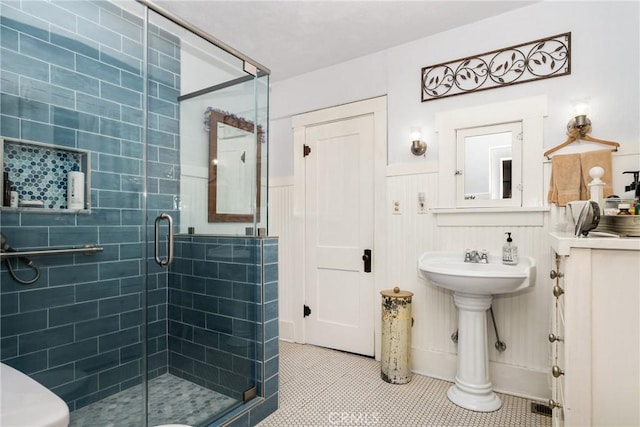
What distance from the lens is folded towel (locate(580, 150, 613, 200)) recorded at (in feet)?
6.51

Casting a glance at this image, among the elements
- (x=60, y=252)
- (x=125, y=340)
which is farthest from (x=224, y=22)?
(x=125, y=340)

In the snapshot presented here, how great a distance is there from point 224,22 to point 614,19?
2482 mm

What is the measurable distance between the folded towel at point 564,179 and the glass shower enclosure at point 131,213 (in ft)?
5.85

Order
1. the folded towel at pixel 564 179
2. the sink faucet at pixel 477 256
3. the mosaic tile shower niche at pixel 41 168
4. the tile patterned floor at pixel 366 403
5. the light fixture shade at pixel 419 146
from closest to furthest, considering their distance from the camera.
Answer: the mosaic tile shower niche at pixel 41 168, the tile patterned floor at pixel 366 403, the folded towel at pixel 564 179, the sink faucet at pixel 477 256, the light fixture shade at pixel 419 146

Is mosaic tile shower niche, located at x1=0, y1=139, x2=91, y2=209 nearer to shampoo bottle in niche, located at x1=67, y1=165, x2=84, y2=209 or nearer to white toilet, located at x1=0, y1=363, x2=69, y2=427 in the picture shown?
shampoo bottle in niche, located at x1=67, y1=165, x2=84, y2=209

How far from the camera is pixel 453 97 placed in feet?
8.25

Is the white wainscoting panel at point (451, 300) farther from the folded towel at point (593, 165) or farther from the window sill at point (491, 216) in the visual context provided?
the folded towel at point (593, 165)

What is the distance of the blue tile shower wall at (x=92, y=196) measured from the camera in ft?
5.38

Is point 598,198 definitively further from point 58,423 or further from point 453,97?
point 58,423

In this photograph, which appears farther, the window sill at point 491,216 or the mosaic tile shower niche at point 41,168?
the window sill at point 491,216

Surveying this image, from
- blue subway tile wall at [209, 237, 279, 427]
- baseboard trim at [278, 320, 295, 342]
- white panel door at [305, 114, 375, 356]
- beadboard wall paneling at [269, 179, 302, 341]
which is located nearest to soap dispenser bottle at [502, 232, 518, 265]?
white panel door at [305, 114, 375, 356]

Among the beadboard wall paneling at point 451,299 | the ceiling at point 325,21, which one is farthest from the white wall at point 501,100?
the ceiling at point 325,21

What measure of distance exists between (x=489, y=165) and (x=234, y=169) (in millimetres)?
1735

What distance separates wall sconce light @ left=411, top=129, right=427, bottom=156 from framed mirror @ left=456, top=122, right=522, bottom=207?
25cm
